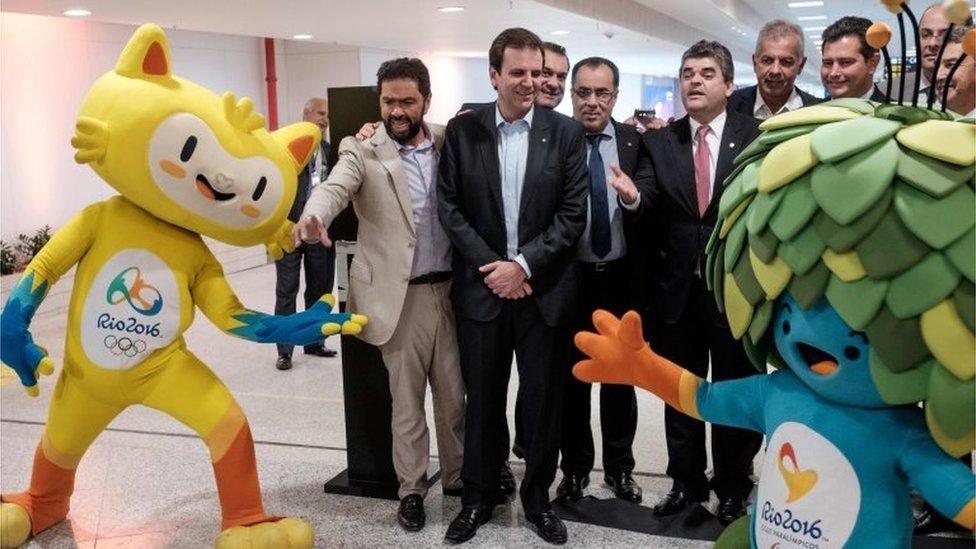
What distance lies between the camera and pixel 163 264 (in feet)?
8.54

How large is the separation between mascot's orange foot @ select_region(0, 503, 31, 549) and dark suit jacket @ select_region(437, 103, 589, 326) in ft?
5.27

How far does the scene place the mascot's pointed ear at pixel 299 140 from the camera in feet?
9.02

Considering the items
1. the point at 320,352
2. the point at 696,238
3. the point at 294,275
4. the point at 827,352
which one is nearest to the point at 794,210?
the point at 827,352

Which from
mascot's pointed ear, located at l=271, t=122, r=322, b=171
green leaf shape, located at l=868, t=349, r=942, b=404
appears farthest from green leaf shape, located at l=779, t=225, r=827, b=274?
mascot's pointed ear, located at l=271, t=122, r=322, b=171

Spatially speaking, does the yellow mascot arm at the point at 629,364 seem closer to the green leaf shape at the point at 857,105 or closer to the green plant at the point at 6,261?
the green leaf shape at the point at 857,105

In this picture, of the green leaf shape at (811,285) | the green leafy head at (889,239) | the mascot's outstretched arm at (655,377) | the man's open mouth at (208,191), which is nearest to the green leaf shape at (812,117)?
the green leafy head at (889,239)

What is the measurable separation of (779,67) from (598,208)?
855 millimetres

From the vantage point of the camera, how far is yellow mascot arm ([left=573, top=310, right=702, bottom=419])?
6.97ft

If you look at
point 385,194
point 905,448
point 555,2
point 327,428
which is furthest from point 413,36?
point 905,448

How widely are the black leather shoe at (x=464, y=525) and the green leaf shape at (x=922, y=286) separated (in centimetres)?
171

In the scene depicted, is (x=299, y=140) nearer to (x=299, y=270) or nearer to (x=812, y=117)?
(x=812, y=117)

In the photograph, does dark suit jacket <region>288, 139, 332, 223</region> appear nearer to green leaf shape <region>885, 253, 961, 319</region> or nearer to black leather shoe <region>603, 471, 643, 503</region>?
black leather shoe <region>603, 471, 643, 503</region>

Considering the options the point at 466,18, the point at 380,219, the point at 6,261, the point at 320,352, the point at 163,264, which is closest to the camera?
the point at 163,264

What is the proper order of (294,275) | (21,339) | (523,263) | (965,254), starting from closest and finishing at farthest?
(965,254)
(21,339)
(523,263)
(294,275)
